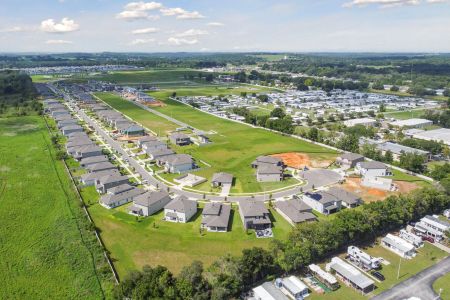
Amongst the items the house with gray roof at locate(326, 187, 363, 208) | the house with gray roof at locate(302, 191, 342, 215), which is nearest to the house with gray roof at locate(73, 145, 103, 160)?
the house with gray roof at locate(302, 191, 342, 215)

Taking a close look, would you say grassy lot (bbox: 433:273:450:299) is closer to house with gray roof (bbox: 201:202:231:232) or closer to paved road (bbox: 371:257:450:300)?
paved road (bbox: 371:257:450:300)

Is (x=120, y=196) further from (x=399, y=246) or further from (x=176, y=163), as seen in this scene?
(x=399, y=246)

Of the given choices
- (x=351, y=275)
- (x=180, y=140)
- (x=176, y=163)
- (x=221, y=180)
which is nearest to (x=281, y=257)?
(x=351, y=275)

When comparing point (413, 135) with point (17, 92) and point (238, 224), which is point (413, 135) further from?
point (17, 92)

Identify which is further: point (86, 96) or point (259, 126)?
point (86, 96)

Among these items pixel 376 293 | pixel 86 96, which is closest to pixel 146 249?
pixel 376 293


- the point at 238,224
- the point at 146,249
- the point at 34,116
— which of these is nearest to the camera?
the point at 146,249

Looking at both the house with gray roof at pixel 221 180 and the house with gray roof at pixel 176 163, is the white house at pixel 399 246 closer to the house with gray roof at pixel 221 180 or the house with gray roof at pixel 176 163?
the house with gray roof at pixel 221 180

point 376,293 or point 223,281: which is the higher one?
point 223,281
